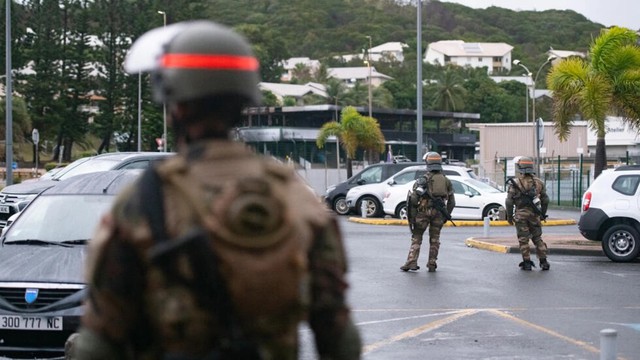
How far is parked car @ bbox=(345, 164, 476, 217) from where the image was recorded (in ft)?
100

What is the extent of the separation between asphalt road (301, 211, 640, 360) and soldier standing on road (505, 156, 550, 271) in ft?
1.44

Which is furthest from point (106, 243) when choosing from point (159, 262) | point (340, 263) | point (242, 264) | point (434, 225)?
point (434, 225)

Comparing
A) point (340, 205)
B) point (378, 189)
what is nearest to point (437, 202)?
point (378, 189)

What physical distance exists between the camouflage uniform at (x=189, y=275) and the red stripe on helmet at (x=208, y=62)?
0.66ft

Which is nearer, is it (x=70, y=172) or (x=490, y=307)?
(x=490, y=307)

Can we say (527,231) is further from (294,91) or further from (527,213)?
(294,91)

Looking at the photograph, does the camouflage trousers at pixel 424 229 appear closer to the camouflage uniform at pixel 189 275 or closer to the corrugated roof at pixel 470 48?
the camouflage uniform at pixel 189 275

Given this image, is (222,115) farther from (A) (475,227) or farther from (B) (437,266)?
(A) (475,227)

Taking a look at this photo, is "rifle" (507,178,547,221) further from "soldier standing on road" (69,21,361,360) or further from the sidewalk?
"soldier standing on road" (69,21,361,360)

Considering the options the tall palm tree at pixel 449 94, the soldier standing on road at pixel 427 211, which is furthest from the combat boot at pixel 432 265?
the tall palm tree at pixel 449 94

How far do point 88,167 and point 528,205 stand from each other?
8.33 metres

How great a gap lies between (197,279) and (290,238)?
0.26 metres

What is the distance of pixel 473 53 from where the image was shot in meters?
192

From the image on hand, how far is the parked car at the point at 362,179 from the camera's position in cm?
3219
